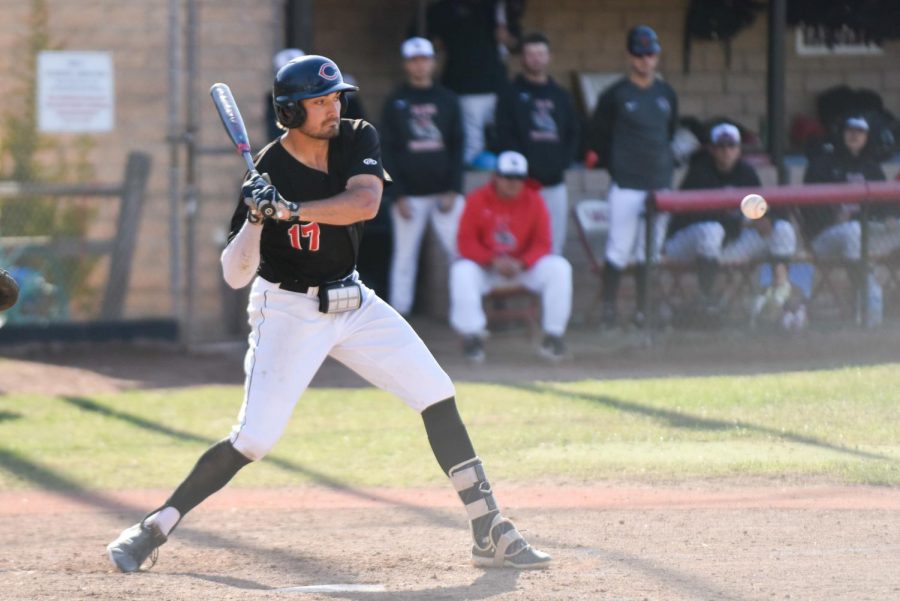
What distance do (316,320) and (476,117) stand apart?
7.06 meters

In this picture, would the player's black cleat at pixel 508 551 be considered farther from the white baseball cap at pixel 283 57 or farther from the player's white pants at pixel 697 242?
the white baseball cap at pixel 283 57

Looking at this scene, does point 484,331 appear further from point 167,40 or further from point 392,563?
point 392,563

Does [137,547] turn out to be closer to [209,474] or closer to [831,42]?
[209,474]

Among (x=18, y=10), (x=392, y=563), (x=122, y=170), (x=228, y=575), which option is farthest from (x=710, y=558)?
(x=18, y=10)

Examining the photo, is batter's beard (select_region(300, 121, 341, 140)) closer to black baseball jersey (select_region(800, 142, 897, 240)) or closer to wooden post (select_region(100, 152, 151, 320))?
wooden post (select_region(100, 152, 151, 320))

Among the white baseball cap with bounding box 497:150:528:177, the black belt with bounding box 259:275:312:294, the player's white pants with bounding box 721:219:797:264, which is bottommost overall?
the player's white pants with bounding box 721:219:797:264

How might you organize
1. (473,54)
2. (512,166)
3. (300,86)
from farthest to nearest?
1. (473,54)
2. (512,166)
3. (300,86)

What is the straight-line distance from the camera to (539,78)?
429 inches

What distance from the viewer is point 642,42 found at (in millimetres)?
10477

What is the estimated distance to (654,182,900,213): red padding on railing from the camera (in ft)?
33.3

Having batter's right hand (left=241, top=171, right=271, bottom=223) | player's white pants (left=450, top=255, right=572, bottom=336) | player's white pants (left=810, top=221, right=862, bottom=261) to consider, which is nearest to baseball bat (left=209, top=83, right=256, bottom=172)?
batter's right hand (left=241, top=171, right=271, bottom=223)

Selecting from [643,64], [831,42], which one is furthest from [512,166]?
[831,42]

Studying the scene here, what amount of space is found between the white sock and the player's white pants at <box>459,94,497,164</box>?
23.0 ft

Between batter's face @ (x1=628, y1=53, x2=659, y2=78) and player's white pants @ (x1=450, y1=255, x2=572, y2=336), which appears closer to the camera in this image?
player's white pants @ (x1=450, y1=255, x2=572, y2=336)
